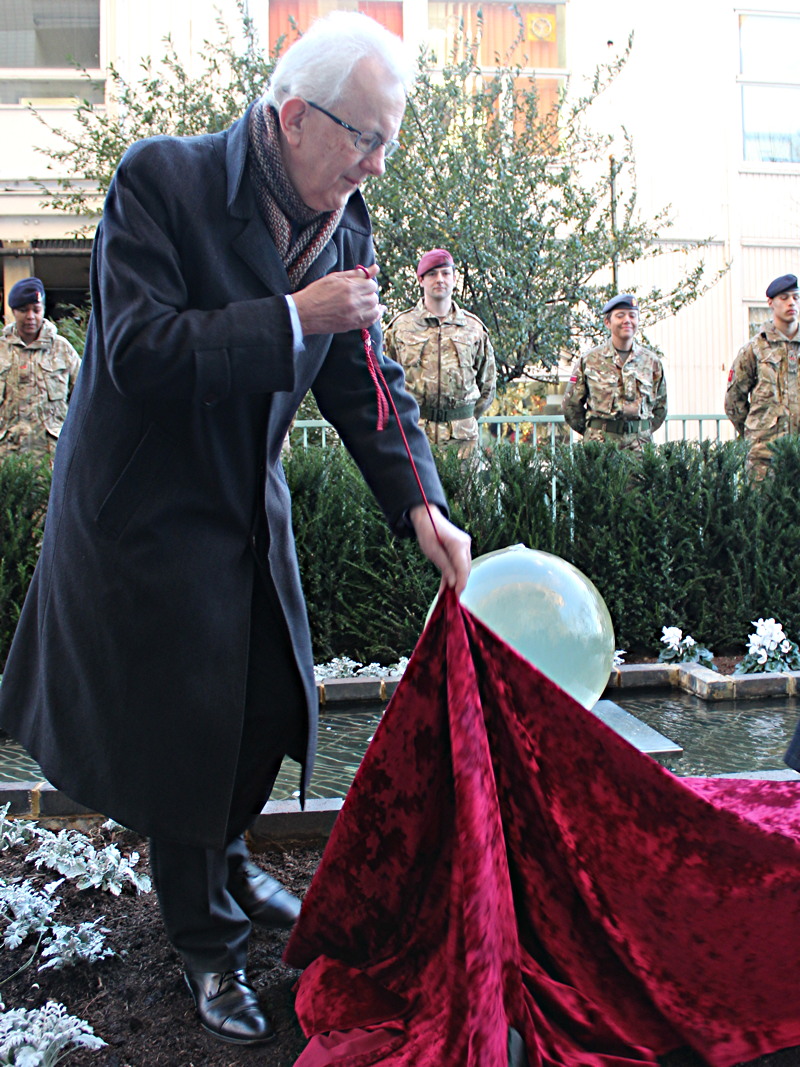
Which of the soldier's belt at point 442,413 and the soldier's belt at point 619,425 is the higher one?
the soldier's belt at point 442,413

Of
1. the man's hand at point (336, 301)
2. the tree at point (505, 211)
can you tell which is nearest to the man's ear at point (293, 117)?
the man's hand at point (336, 301)

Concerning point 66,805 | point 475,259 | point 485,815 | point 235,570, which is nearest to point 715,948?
point 485,815

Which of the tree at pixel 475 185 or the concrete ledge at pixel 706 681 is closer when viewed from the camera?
the concrete ledge at pixel 706 681

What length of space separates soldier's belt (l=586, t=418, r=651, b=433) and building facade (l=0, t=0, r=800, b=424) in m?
6.85

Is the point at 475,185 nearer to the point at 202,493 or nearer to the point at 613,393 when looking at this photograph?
the point at 613,393

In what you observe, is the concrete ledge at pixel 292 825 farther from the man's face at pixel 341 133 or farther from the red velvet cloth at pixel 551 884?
the man's face at pixel 341 133

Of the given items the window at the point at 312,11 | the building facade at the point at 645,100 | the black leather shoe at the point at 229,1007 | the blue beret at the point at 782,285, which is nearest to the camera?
the black leather shoe at the point at 229,1007

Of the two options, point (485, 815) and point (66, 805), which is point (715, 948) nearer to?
point (485, 815)

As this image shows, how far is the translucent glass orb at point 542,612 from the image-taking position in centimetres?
341

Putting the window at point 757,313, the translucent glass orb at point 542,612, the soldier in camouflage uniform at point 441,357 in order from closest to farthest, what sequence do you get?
the translucent glass orb at point 542,612, the soldier in camouflage uniform at point 441,357, the window at point 757,313

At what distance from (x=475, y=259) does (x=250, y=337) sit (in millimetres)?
12523

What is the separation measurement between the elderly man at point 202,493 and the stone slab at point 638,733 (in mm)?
2342

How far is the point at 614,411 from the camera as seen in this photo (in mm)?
10297

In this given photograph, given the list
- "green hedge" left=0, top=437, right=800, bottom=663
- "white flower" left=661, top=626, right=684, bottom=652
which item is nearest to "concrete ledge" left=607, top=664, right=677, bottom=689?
"white flower" left=661, top=626, right=684, bottom=652
